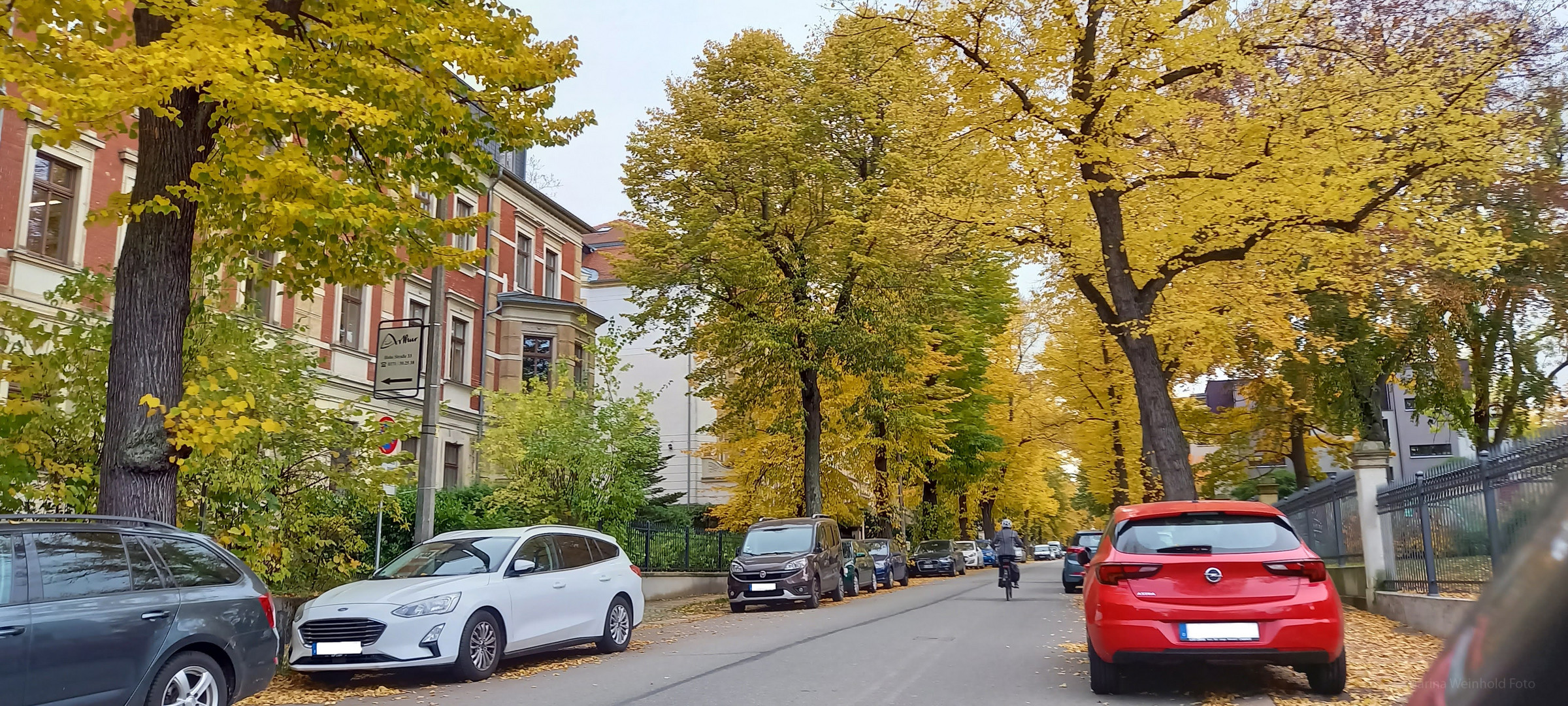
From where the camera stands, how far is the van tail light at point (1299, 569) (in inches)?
320

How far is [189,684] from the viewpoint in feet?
24.2

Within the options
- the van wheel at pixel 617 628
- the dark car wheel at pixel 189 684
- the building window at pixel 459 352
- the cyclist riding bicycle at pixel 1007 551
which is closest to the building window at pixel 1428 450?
the cyclist riding bicycle at pixel 1007 551

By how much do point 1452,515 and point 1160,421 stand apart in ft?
14.8

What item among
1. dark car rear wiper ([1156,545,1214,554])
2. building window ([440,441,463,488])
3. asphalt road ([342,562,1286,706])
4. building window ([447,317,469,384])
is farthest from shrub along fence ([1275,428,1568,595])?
building window ([447,317,469,384])

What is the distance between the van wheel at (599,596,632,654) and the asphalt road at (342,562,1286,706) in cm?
26

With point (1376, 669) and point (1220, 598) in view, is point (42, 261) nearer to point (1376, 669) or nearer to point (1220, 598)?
point (1220, 598)

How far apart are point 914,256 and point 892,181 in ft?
27.4

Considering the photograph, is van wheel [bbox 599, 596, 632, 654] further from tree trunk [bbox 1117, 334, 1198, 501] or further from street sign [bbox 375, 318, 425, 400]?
tree trunk [bbox 1117, 334, 1198, 501]

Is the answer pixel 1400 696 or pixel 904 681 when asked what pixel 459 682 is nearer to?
pixel 904 681

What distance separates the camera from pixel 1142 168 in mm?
16859

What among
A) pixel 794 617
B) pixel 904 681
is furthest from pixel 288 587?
pixel 904 681

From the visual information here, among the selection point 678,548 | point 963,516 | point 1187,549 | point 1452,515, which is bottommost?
point 678,548

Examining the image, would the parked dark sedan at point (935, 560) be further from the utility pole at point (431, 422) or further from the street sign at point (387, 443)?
the street sign at point (387, 443)

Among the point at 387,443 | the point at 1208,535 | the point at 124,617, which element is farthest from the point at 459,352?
the point at 1208,535
